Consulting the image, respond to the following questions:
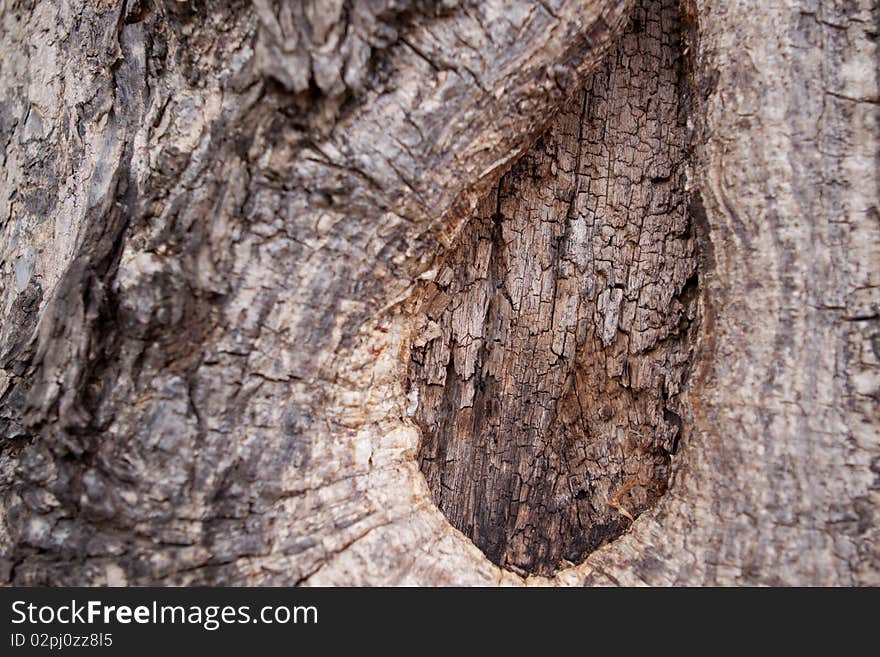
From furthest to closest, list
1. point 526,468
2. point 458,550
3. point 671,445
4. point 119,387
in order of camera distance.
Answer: point 526,468
point 671,445
point 458,550
point 119,387

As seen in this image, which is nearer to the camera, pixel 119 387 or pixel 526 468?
pixel 119 387

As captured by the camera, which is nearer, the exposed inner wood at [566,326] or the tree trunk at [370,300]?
the tree trunk at [370,300]

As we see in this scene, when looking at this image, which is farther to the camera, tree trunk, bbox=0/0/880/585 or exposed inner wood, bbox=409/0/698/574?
exposed inner wood, bbox=409/0/698/574

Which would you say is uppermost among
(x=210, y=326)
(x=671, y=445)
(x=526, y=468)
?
(x=210, y=326)

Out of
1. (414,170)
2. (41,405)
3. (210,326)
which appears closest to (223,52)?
(414,170)

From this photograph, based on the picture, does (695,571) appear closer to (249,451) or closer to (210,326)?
(249,451)
